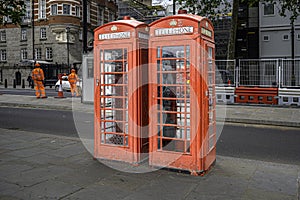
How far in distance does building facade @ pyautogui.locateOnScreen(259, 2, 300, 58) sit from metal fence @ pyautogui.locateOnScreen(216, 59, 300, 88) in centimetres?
1868

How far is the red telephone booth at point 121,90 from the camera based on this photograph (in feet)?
17.3

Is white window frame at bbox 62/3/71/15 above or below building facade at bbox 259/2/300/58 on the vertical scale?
above

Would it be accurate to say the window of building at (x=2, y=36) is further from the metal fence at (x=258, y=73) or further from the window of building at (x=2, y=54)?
the metal fence at (x=258, y=73)

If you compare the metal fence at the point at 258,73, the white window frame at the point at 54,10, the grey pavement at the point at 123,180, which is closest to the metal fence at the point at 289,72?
the metal fence at the point at 258,73

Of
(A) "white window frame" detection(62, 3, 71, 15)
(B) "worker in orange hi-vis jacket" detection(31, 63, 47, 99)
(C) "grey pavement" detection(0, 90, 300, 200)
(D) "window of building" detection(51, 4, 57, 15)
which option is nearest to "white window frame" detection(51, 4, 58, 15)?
(D) "window of building" detection(51, 4, 57, 15)

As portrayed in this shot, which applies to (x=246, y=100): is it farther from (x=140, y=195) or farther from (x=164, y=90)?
(x=140, y=195)

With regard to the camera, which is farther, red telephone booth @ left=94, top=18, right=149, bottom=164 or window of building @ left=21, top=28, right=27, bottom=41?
window of building @ left=21, top=28, right=27, bottom=41

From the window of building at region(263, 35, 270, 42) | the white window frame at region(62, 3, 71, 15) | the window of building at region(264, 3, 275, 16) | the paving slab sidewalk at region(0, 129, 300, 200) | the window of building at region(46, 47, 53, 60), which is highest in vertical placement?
the white window frame at region(62, 3, 71, 15)

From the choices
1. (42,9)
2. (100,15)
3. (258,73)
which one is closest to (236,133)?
(258,73)

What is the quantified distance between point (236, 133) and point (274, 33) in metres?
29.2

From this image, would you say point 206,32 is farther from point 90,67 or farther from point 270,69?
point 270,69

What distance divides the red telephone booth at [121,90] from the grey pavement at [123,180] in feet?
1.38

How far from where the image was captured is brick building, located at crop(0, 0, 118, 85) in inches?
1662

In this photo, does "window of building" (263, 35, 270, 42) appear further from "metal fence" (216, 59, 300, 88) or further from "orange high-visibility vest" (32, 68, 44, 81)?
"orange high-visibility vest" (32, 68, 44, 81)
